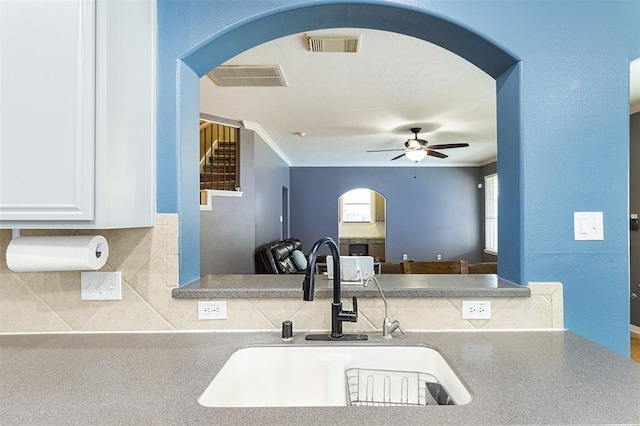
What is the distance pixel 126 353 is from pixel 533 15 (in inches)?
80.0

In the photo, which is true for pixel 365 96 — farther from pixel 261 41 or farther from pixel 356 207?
pixel 356 207

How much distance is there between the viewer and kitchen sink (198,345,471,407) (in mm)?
1312

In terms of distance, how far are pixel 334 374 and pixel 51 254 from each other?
108 cm

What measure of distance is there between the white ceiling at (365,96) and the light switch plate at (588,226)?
5.37 feet

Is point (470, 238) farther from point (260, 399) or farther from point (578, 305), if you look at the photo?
point (260, 399)

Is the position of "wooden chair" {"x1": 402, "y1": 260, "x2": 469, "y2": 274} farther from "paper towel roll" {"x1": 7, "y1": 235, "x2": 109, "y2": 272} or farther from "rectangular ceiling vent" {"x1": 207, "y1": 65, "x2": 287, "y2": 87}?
"paper towel roll" {"x1": 7, "y1": 235, "x2": 109, "y2": 272}

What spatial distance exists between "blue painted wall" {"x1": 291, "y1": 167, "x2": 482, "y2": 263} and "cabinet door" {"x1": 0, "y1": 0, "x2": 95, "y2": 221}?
7.16 meters

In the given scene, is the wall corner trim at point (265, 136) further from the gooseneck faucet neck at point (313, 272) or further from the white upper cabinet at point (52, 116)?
the gooseneck faucet neck at point (313, 272)

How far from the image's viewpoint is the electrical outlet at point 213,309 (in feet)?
4.91

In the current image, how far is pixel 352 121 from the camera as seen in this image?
468 centimetres

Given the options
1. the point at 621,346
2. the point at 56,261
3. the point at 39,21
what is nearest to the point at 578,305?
the point at 621,346

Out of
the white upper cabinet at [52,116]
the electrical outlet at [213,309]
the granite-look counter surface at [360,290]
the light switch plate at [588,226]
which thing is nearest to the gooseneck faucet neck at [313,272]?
the granite-look counter surface at [360,290]

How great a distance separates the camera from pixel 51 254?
1.28 meters

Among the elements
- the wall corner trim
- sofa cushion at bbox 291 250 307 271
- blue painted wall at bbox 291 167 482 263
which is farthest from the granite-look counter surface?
blue painted wall at bbox 291 167 482 263
